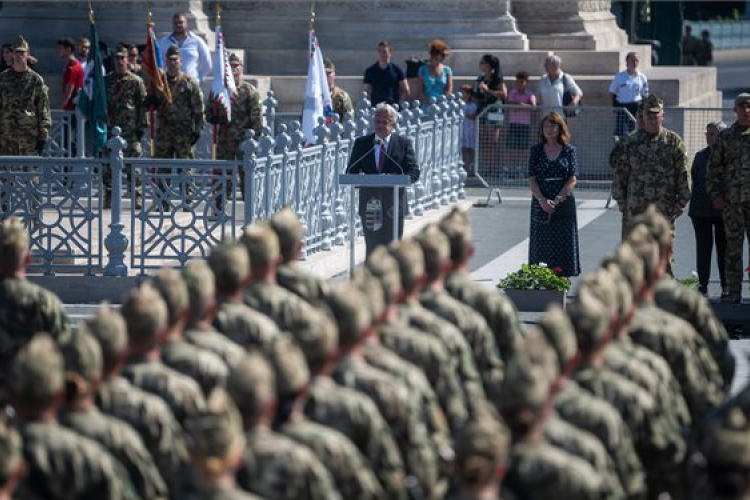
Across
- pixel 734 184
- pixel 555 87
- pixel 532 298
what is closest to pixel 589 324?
pixel 532 298

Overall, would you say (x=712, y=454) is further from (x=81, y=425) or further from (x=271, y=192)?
(x=271, y=192)

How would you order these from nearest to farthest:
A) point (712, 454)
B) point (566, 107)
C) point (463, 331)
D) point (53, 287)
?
point (712, 454) → point (463, 331) → point (53, 287) → point (566, 107)

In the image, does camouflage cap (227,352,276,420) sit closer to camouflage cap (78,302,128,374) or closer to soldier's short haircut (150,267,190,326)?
camouflage cap (78,302,128,374)

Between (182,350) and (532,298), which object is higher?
(182,350)

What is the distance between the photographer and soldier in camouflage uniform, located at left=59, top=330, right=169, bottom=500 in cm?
859

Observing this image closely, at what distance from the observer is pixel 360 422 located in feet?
28.8

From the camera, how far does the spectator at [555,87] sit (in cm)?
2527

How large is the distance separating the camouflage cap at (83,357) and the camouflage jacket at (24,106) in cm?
1267

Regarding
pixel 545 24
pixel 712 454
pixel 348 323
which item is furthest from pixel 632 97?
pixel 712 454

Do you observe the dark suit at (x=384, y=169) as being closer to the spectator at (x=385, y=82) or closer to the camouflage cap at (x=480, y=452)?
the spectator at (x=385, y=82)

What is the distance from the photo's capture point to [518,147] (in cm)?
2488

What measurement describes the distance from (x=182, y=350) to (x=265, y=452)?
2.08m

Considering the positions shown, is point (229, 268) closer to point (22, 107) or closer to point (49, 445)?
point (49, 445)

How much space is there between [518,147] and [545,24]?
5.44 meters
